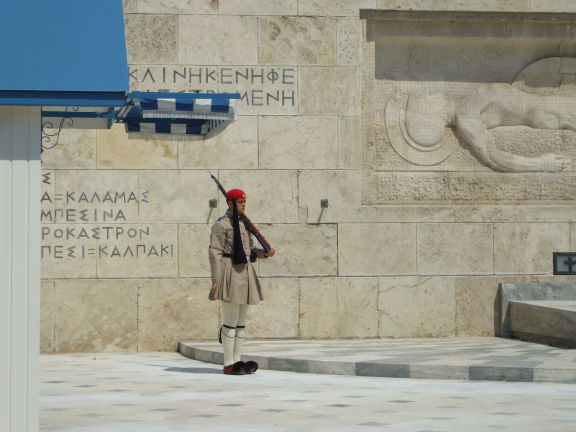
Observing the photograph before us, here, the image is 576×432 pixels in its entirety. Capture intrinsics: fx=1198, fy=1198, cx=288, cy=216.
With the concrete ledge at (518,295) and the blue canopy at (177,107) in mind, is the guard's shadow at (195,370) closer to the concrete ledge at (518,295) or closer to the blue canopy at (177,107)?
the blue canopy at (177,107)

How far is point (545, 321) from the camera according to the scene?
1491 cm

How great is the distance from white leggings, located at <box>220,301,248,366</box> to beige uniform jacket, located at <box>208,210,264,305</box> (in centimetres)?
18

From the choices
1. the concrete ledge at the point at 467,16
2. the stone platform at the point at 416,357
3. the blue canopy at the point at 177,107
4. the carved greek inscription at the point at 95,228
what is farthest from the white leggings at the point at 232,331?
the concrete ledge at the point at 467,16

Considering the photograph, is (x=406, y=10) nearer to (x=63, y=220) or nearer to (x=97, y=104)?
(x=63, y=220)

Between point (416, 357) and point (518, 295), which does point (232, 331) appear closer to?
point (416, 357)

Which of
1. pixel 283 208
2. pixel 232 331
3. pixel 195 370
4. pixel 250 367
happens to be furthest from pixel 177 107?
pixel 283 208

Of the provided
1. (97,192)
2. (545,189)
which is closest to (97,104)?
(97,192)

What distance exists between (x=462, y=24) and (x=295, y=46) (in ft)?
8.02

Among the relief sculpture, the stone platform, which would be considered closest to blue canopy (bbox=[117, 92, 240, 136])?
the stone platform

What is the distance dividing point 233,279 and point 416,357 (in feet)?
7.05

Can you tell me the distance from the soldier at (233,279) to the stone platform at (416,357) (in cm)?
67

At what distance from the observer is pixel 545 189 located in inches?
661

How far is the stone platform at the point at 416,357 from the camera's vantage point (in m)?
11.6

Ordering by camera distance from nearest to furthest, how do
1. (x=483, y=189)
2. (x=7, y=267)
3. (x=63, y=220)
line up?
(x=7, y=267) → (x=63, y=220) → (x=483, y=189)
